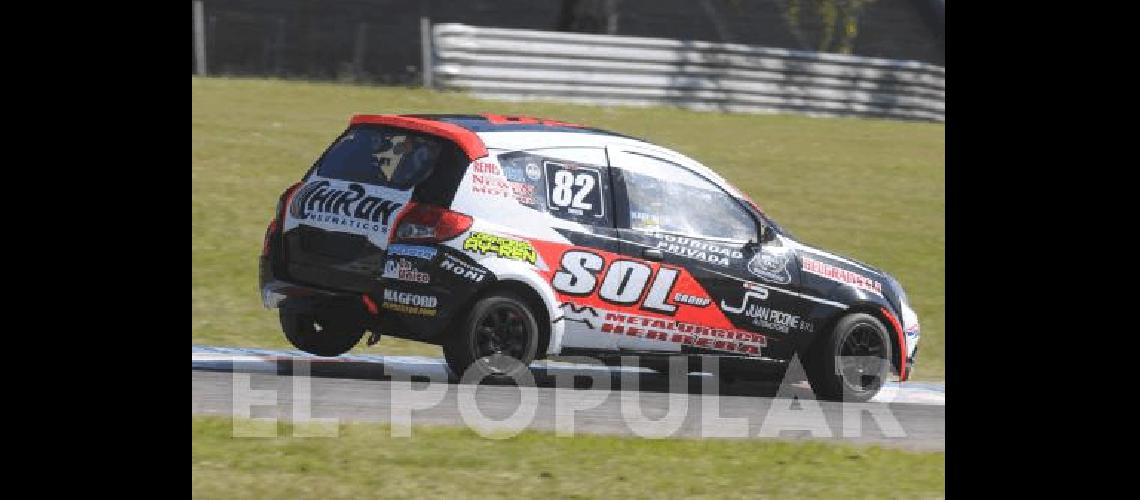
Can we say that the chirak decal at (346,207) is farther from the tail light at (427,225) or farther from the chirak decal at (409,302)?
the chirak decal at (409,302)

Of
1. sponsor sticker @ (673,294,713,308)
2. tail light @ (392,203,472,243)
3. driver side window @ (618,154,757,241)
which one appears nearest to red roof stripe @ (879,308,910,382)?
driver side window @ (618,154,757,241)

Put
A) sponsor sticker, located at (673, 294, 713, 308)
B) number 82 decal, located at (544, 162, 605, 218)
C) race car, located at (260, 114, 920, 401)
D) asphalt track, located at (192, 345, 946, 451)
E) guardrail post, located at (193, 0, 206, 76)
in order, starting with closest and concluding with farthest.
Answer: asphalt track, located at (192, 345, 946, 451)
race car, located at (260, 114, 920, 401)
number 82 decal, located at (544, 162, 605, 218)
sponsor sticker, located at (673, 294, 713, 308)
guardrail post, located at (193, 0, 206, 76)

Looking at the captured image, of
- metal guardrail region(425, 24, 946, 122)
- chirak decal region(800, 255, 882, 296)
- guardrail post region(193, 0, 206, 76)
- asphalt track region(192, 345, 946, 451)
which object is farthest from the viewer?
guardrail post region(193, 0, 206, 76)

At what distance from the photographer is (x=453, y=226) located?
30.4 feet

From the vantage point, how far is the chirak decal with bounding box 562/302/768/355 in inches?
375

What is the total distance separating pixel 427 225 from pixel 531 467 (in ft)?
5.91

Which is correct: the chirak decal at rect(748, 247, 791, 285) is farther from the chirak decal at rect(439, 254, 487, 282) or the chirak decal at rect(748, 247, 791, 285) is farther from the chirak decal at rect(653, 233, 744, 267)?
the chirak decal at rect(439, 254, 487, 282)

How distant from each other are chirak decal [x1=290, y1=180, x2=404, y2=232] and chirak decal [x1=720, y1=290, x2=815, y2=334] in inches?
83.2

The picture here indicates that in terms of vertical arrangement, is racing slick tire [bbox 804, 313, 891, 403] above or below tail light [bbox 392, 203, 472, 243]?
below

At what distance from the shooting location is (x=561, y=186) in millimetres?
9695

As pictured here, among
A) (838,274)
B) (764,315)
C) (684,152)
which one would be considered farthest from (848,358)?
(684,152)
